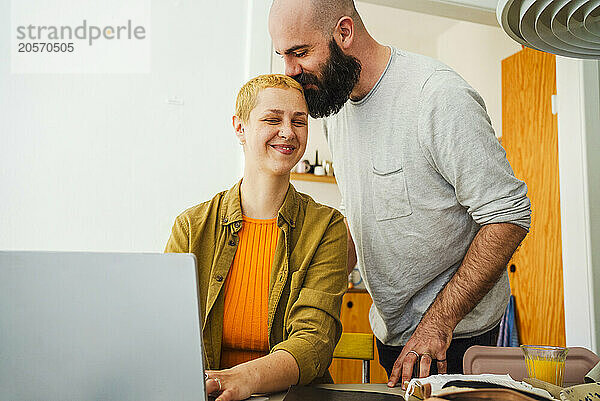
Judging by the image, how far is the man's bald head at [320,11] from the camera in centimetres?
160

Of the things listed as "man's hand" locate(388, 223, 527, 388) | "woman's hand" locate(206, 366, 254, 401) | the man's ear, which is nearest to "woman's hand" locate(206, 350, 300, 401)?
"woman's hand" locate(206, 366, 254, 401)

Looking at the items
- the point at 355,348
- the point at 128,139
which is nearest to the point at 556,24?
the point at 355,348

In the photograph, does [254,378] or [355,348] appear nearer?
[254,378]

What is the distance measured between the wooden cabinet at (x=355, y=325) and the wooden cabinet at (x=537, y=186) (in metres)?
0.75

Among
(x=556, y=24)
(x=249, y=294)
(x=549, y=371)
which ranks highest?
(x=556, y=24)

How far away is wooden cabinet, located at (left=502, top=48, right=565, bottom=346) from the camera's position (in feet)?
8.05

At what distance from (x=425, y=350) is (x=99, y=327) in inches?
38.7

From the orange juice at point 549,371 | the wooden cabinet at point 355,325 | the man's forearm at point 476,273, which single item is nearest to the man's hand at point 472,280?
the man's forearm at point 476,273

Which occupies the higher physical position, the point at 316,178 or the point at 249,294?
the point at 316,178

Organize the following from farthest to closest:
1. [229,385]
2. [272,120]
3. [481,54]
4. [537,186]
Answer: [481,54] < [537,186] < [272,120] < [229,385]

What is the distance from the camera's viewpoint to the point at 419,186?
1.59 meters

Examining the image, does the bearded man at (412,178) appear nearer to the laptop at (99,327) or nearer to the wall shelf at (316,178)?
the wall shelf at (316,178)

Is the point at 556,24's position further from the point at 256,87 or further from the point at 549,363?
the point at 256,87

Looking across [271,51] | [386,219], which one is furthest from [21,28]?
[386,219]
